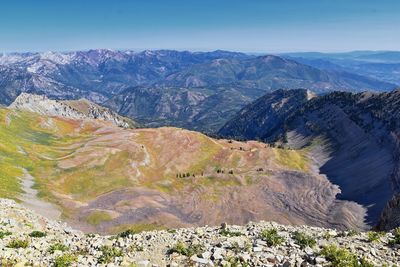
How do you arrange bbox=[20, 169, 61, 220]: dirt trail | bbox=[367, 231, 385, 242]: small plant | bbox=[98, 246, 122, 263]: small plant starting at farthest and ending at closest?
bbox=[20, 169, 61, 220]: dirt trail, bbox=[367, 231, 385, 242]: small plant, bbox=[98, 246, 122, 263]: small plant

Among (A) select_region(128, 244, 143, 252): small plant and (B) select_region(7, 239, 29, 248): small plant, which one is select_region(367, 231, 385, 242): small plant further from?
(B) select_region(7, 239, 29, 248): small plant

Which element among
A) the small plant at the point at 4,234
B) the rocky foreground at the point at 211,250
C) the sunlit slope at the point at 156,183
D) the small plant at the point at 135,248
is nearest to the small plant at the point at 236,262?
the rocky foreground at the point at 211,250

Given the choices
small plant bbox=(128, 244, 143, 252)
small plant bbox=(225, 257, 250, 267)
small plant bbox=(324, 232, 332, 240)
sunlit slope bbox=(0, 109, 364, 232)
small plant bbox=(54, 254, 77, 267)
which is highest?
small plant bbox=(225, 257, 250, 267)

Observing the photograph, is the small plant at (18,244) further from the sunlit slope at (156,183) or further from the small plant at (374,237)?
the sunlit slope at (156,183)

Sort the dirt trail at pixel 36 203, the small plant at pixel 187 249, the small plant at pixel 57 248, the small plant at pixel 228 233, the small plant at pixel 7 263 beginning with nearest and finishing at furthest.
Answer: the small plant at pixel 7 263
the small plant at pixel 187 249
the small plant at pixel 57 248
the small plant at pixel 228 233
the dirt trail at pixel 36 203

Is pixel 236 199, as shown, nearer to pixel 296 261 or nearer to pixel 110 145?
pixel 110 145

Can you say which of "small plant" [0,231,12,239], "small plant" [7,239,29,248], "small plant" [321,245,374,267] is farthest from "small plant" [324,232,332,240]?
"small plant" [0,231,12,239]

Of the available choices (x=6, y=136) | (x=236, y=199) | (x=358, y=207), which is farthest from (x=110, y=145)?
(x=358, y=207)
